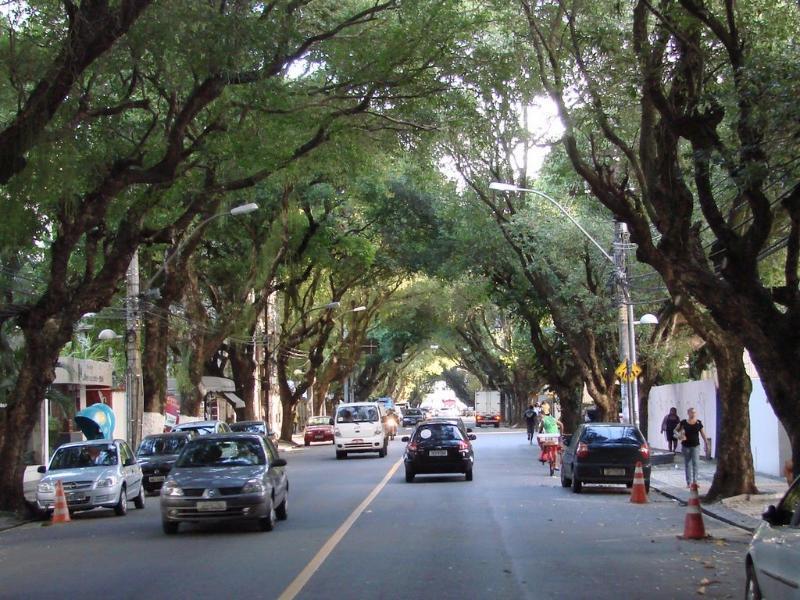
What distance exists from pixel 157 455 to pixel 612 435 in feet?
35.1

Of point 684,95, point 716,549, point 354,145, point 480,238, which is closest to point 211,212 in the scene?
point 354,145

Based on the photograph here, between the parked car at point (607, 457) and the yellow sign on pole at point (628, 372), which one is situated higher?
the yellow sign on pole at point (628, 372)

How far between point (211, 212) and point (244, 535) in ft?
47.1

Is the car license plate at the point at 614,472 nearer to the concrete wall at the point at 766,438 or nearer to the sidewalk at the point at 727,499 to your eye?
the sidewalk at the point at 727,499

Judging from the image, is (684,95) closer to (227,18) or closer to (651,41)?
(651,41)

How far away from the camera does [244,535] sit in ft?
49.1

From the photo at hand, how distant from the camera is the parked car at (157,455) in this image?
24094mm

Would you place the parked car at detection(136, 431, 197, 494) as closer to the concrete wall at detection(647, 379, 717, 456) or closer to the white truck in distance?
the concrete wall at detection(647, 379, 717, 456)

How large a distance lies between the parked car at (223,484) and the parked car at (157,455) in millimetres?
7592

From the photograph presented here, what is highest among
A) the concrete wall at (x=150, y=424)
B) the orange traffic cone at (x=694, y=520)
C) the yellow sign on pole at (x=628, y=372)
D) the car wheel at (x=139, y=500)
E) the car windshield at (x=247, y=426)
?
the yellow sign on pole at (x=628, y=372)

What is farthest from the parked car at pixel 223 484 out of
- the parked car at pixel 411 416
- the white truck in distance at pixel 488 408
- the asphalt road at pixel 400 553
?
the white truck in distance at pixel 488 408

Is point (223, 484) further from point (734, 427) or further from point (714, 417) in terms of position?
point (714, 417)

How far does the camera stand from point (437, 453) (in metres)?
24.7

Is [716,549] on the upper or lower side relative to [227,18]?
lower
